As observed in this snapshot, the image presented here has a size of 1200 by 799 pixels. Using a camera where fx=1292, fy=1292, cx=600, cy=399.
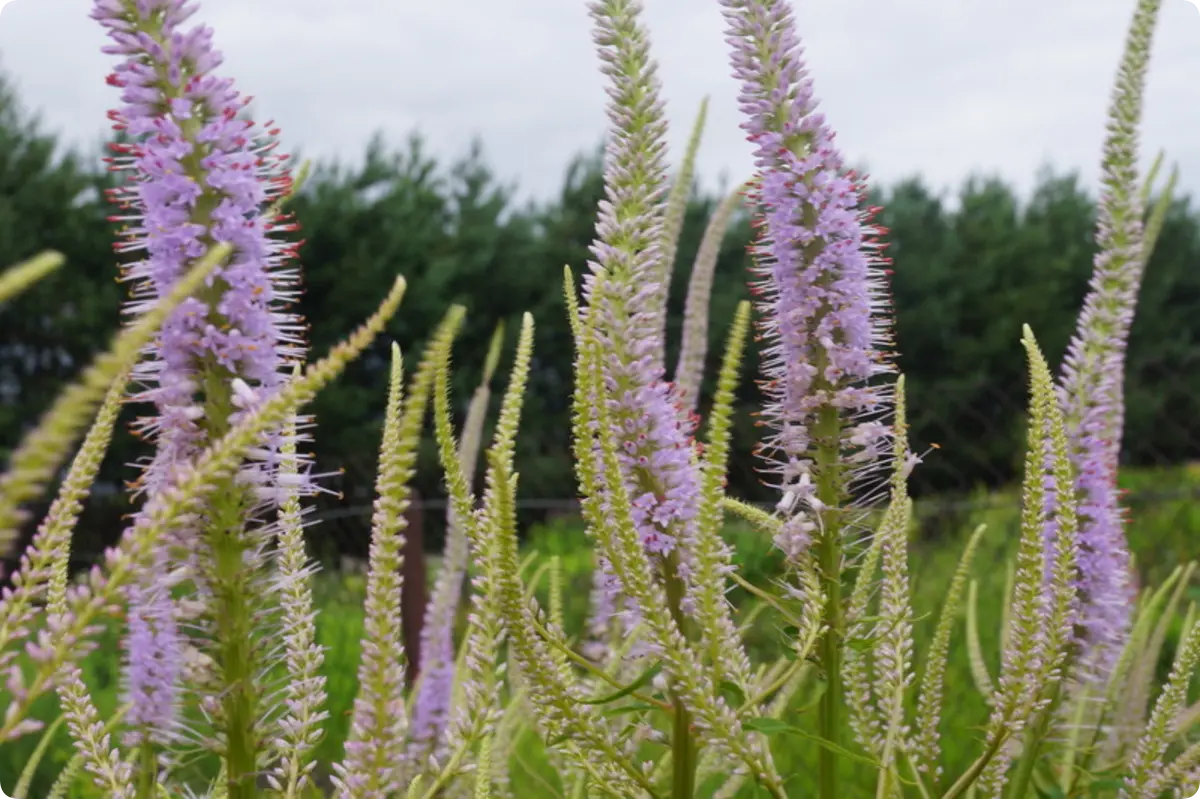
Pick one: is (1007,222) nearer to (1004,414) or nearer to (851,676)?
(1004,414)

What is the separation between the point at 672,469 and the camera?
2.03 meters

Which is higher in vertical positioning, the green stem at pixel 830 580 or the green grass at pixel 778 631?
the green stem at pixel 830 580

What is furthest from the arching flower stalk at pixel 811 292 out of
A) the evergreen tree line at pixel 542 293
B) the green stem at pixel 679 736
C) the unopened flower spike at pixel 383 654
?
the evergreen tree line at pixel 542 293

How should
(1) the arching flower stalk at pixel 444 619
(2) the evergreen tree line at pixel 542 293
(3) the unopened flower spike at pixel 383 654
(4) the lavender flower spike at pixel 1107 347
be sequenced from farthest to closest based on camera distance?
(2) the evergreen tree line at pixel 542 293
(1) the arching flower stalk at pixel 444 619
(4) the lavender flower spike at pixel 1107 347
(3) the unopened flower spike at pixel 383 654

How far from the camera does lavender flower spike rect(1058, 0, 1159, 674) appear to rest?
305 cm

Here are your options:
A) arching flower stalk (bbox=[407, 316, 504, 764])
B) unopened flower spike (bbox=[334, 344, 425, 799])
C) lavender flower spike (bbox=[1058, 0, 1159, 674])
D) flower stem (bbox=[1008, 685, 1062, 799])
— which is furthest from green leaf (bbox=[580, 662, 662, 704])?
lavender flower spike (bbox=[1058, 0, 1159, 674])

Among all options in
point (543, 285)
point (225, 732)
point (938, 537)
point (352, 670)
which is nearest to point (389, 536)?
point (225, 732)

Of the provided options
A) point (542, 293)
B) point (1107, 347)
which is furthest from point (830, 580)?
point (542, 293)

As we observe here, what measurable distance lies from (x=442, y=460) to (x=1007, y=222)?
828 inches

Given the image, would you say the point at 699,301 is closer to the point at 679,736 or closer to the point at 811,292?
the point at 811,292

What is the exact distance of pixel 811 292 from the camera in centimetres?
233

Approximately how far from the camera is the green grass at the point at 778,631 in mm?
4688

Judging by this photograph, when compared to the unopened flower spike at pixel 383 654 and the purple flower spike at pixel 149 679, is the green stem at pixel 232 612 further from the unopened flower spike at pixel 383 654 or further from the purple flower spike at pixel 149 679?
the purple flower spike at pixel 149 679

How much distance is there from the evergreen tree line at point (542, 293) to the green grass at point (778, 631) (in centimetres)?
127
